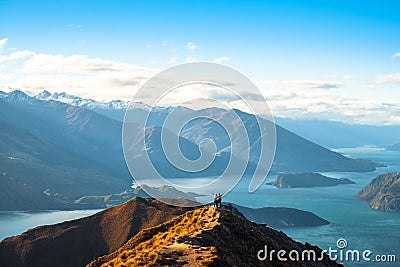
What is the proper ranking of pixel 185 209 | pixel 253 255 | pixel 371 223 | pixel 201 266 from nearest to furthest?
1. pixel 201 266
2. pixel 253 255
3. pixel 185 209
4. pixel 371 223

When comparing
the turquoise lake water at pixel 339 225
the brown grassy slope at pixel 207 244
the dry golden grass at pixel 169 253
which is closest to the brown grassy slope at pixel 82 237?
the brown grassy slope at pixel 207 244

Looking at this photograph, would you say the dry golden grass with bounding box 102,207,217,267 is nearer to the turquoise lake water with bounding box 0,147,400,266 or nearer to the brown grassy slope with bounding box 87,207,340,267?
the brown grassy slope with bounding box 87,207,340,267

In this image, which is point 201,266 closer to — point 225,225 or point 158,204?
point 225,225

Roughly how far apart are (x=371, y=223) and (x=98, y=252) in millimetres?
124531

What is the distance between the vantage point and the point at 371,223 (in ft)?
508

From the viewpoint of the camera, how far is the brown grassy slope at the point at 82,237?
1973 inches

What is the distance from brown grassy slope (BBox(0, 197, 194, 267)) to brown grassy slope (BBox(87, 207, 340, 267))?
17391 mm

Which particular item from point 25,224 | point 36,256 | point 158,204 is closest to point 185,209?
point 158,204

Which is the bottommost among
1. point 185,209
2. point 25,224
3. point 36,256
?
point 25,224

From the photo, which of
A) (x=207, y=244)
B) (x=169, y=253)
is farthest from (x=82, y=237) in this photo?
(x=169, y=253)

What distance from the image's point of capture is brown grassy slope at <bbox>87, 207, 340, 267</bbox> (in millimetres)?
20781

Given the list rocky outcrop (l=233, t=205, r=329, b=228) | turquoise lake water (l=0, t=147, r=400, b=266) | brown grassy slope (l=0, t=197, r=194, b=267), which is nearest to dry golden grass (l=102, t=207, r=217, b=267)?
brown grassy slope (l=0, t=197, r=194, b=267)

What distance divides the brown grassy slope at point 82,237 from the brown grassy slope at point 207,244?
57.1 feet

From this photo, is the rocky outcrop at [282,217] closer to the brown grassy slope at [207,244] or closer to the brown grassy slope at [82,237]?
the brown grassy slope at [82,237]
